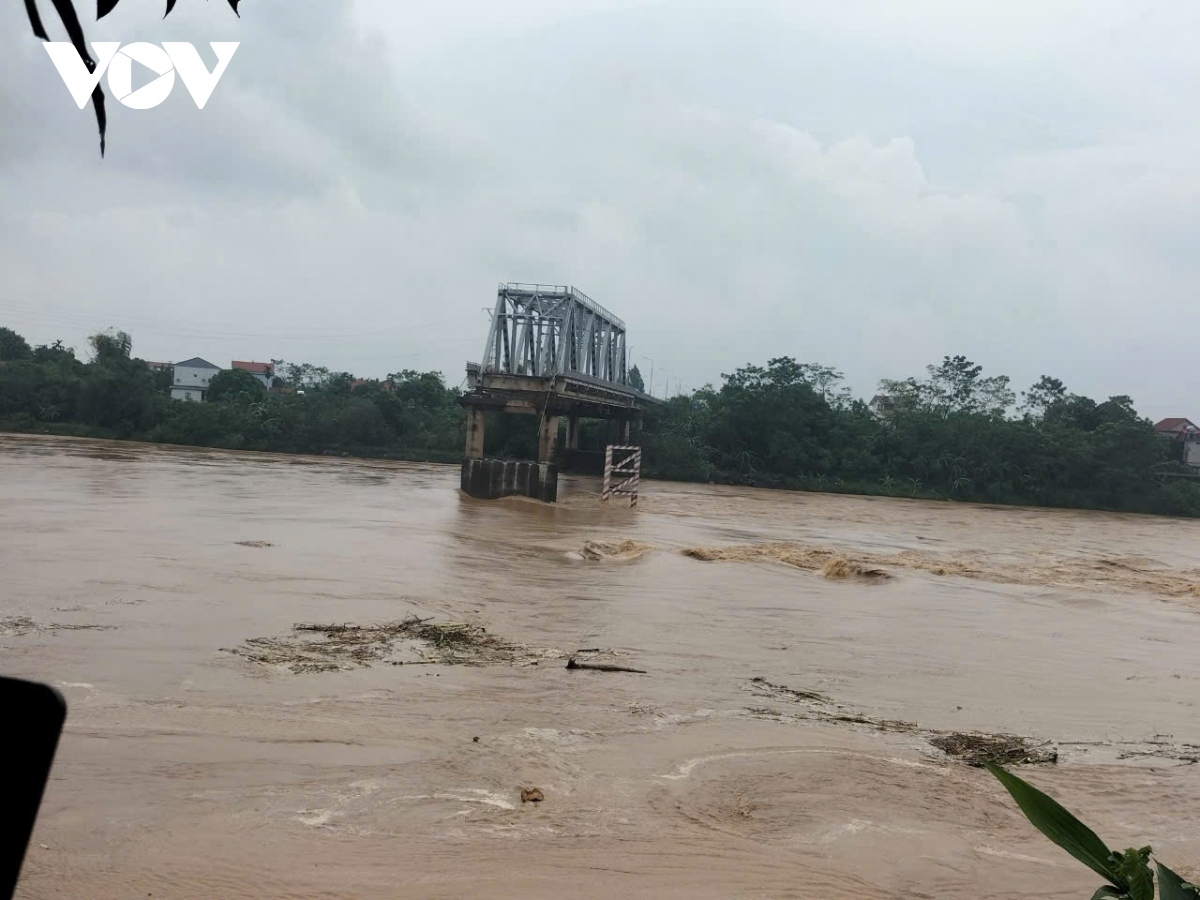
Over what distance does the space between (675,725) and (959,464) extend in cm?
5608

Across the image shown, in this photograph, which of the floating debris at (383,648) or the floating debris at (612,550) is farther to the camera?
the floating debris at (612,550)

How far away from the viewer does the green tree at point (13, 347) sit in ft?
278

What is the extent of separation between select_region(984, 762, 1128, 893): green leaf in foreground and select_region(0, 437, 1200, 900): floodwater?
10.4 ft

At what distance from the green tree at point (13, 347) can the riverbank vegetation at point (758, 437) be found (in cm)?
2416

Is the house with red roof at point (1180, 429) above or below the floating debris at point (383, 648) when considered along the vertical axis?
above

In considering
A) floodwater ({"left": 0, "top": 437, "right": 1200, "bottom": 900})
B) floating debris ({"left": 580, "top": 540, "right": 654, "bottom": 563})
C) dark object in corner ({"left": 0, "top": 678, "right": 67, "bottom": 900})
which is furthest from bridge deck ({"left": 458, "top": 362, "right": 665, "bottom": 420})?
dark object in corner ({"left": 0, "top": 678, "right": 67, "bottom": 900})

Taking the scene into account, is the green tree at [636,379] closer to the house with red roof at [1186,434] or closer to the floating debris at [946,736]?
the house with red roof at [1186,434]

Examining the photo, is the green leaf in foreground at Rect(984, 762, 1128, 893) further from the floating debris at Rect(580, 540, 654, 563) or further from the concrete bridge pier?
the concrete bridge pier

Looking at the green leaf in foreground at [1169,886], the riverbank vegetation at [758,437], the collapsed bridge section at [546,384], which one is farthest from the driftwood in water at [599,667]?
the riverbank vegetation at [758,437]

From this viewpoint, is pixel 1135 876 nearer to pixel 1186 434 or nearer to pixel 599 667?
pixel 599 667

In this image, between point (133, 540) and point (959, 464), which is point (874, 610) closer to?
point (133, 540)

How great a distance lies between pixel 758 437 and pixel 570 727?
54576 mm

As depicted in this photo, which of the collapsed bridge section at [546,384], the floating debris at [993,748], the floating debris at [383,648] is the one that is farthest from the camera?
the collapsed bridge section at [546,384]

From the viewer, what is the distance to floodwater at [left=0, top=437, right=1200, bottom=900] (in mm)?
4812
